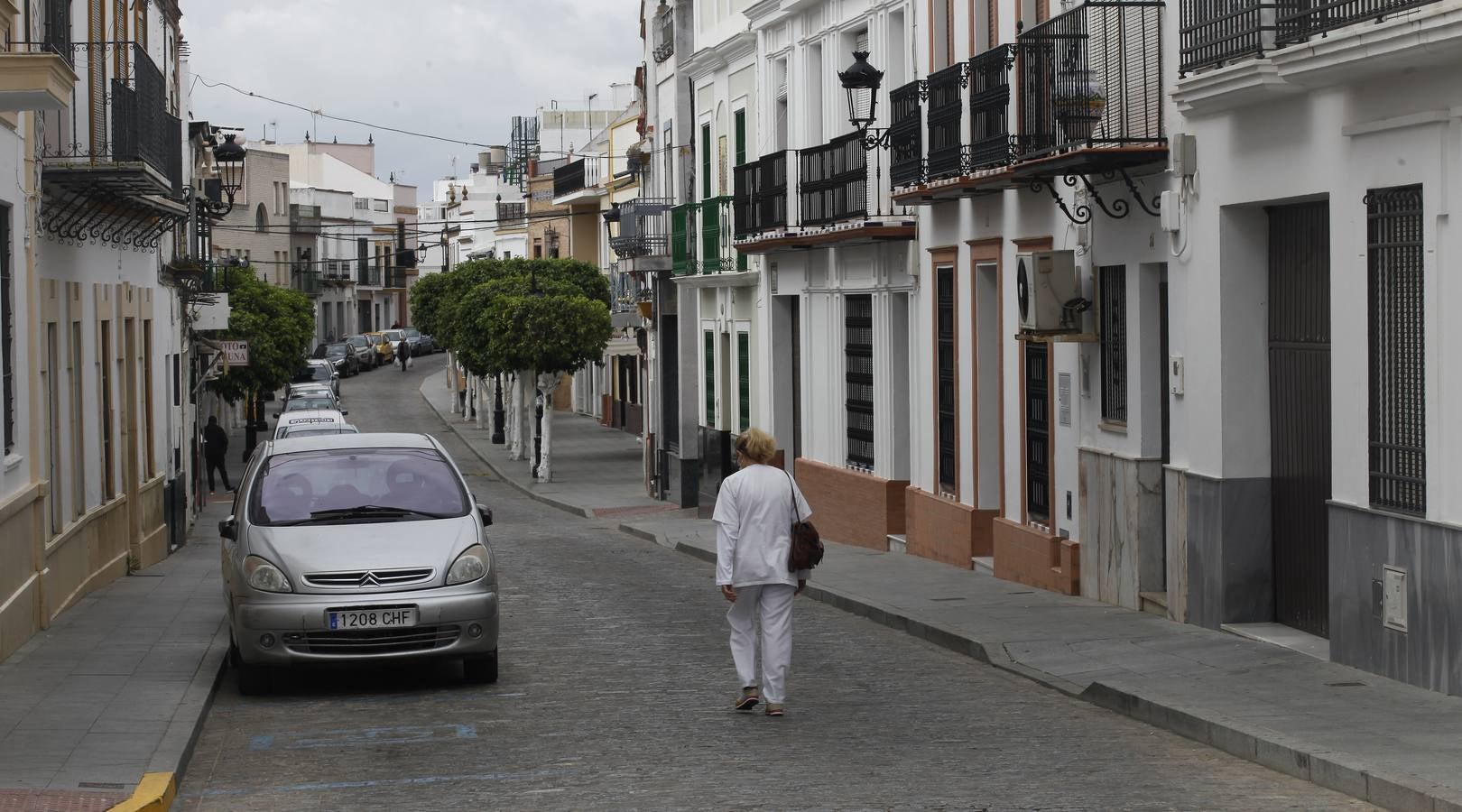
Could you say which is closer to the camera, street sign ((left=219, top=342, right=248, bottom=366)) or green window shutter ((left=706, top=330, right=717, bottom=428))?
green window shutter ((left=706, top=330, right=717, bottom=428))

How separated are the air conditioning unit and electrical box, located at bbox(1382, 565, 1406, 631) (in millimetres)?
5299

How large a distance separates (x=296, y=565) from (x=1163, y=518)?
6740 millimetres

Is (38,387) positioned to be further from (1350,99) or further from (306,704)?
(1350,99)

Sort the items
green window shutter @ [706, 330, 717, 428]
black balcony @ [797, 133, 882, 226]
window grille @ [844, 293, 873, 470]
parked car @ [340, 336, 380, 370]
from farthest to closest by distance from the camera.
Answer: parked car @ [340, 336, 380, 370] < green window shutter @ [706, 330, 717, 428] < window grille @ [844, 293, 873, 470] < black balcony @ [797, 133, 882, 226]

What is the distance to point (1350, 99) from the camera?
11.2 meters

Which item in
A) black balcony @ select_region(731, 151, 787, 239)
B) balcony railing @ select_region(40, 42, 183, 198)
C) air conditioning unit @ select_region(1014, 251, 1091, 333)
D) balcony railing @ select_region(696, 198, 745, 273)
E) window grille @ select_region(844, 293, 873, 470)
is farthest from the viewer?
balcony railing @ select_region(696, 198, 745, 273)

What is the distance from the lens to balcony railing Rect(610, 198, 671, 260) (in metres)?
34.8

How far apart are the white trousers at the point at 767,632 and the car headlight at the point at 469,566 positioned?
1832 millimetres

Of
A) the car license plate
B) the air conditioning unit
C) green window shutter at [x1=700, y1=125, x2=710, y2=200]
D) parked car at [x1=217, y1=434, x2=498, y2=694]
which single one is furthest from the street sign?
the car license plate

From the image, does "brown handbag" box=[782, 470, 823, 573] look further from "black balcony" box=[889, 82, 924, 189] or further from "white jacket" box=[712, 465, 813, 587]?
"black balcony" box=[889, 82, 924, 189]

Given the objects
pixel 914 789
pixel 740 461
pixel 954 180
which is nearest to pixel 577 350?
pixel 954 180

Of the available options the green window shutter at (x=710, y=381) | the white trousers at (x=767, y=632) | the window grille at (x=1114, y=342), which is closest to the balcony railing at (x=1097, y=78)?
the window grille at (x=1114, y=342)

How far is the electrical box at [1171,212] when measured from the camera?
1377 centimetres

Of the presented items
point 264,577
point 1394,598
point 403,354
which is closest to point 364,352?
point 403,354
